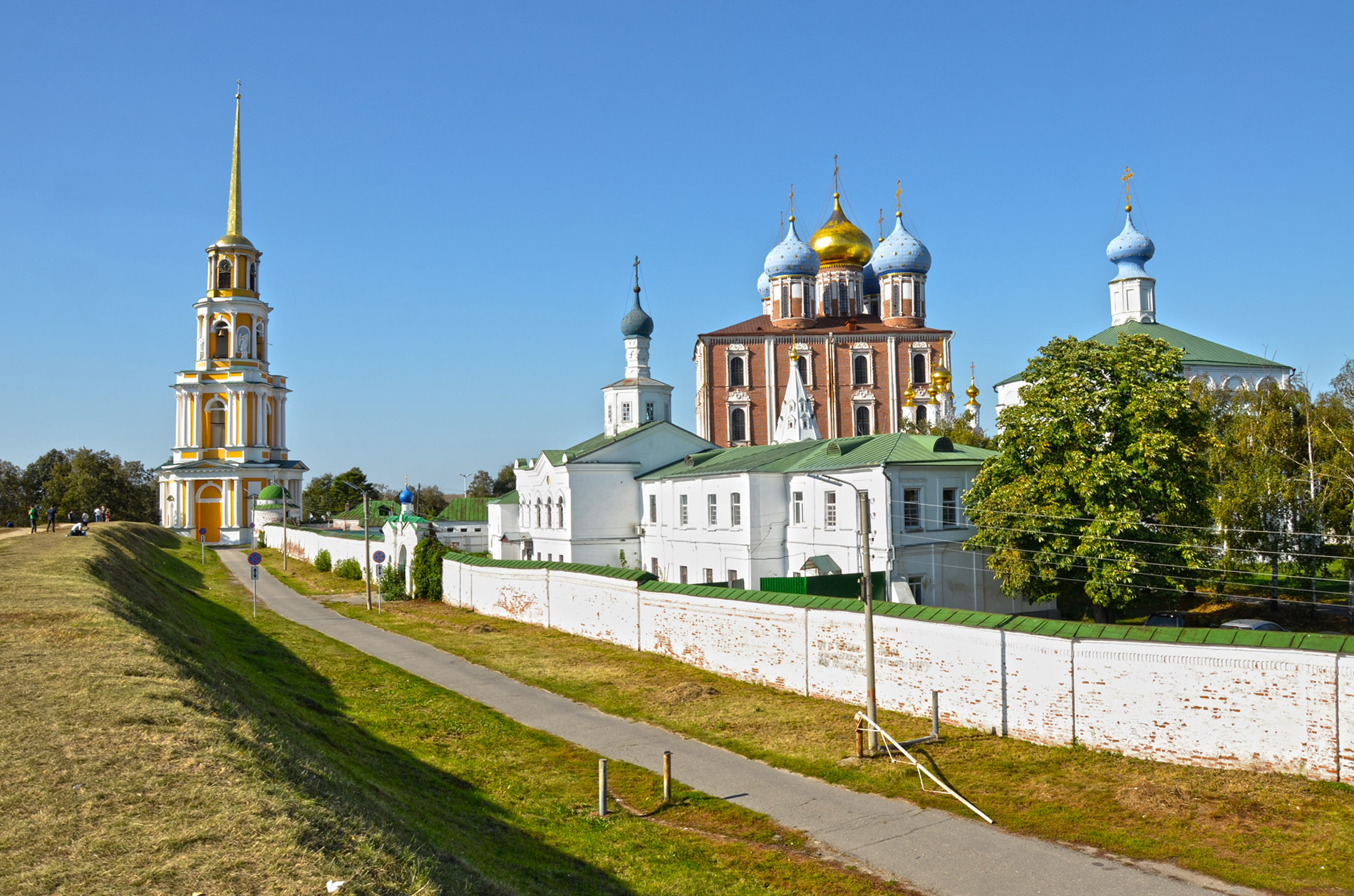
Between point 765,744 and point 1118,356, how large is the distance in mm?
16168

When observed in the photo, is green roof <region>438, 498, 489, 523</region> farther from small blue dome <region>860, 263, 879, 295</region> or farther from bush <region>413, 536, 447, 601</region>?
small blue dome <region>860, 263, 879, 295</region>

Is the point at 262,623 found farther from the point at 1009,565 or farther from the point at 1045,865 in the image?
the point at 1045,865

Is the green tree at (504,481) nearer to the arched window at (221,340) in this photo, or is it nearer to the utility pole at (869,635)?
the arched window at (221,340)

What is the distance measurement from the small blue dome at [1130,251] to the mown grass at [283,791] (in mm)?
50379

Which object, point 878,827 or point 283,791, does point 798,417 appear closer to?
point 878,827

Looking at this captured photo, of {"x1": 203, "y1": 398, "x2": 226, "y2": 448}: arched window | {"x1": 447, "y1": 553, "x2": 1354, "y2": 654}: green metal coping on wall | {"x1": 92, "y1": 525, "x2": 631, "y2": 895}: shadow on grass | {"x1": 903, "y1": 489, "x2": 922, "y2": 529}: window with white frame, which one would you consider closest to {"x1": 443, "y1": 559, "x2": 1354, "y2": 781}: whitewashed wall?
{"x1": 447, "y1": 553, "x2": 1354, "y2": 654}: green metal coping on wall

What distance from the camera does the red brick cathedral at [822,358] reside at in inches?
2901

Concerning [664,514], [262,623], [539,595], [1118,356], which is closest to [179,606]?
[262,623]

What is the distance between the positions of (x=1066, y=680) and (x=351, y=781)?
37.3 feet

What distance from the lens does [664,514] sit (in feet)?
131

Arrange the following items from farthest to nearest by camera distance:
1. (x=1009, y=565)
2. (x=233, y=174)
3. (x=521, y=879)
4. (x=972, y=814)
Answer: (x=233, y=174), (x=1009, y=565), (x=972, y=814), (x=521, y=879)

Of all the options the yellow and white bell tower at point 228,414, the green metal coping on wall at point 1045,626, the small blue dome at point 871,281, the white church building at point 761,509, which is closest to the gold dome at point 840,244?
the small blue dome at point 871,281

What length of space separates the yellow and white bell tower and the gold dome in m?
46.4

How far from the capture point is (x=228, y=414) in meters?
76.6
